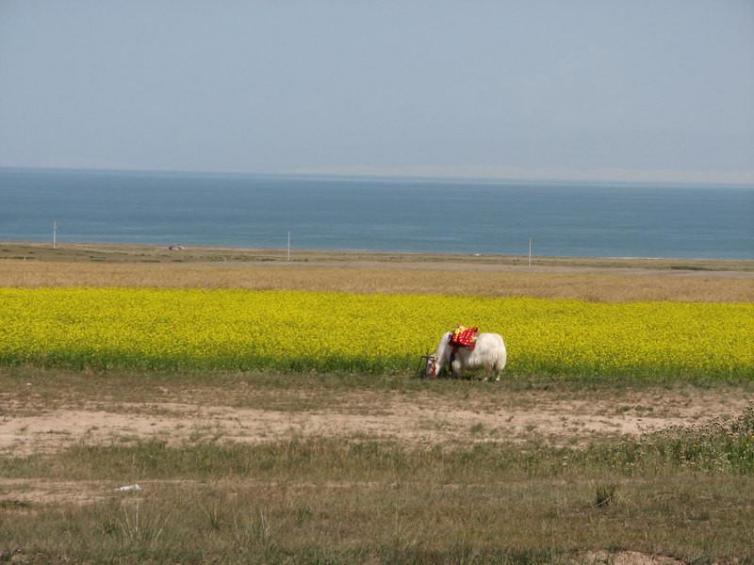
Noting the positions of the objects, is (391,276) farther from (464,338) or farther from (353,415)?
(353,415)

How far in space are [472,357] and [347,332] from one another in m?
5.08

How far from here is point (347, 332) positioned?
2758 cm

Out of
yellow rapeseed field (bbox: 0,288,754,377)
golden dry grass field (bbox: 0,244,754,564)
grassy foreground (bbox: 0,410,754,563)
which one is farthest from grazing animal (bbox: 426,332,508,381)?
grassy foreground (bbox: 0,410,754,563)

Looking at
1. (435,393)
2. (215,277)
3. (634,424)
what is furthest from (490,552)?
(215,277)

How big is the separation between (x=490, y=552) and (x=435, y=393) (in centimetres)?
1267

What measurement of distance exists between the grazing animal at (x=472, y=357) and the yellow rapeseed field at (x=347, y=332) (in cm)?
102

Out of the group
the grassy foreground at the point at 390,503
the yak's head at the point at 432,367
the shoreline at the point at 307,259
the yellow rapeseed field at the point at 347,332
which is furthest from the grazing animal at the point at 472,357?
the shoreline at the point at 307,259

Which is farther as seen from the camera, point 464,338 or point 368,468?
point 464,338

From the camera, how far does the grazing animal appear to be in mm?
23031

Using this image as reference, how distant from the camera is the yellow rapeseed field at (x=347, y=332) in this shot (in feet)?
79.6

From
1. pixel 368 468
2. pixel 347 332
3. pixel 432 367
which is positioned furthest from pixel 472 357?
pixel 368 468

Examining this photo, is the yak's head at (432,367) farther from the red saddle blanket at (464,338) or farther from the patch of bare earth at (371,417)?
the patch of bare earth at (371,417)

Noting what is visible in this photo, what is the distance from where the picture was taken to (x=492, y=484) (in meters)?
13.7

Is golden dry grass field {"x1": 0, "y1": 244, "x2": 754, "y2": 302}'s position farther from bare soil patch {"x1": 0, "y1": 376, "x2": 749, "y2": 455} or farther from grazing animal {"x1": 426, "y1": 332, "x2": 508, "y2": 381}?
bare soil patch {"x1": 0, "y1": 376, "x2": 749, "y2": 455}
